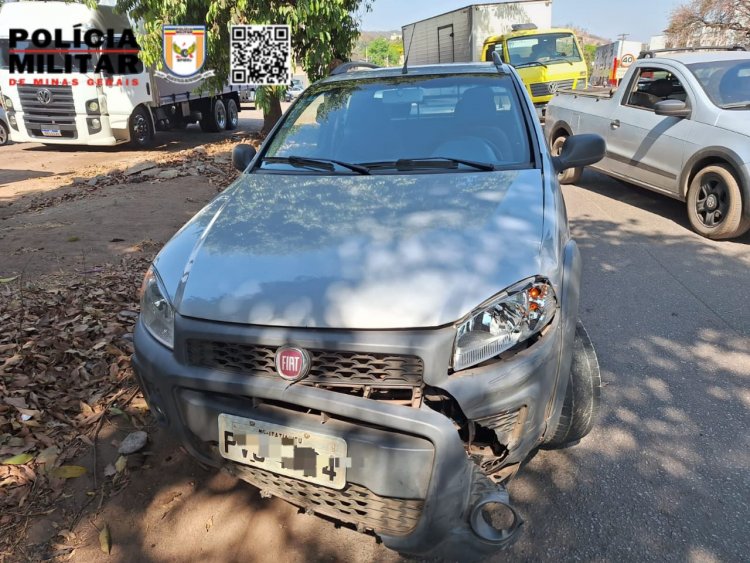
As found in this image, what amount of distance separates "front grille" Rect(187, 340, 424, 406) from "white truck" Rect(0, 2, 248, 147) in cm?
1125

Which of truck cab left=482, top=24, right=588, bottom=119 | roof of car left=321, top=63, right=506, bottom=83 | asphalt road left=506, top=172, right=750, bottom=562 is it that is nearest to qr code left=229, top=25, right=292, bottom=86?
truck cab left=482, top=24, right=588, bottom=119

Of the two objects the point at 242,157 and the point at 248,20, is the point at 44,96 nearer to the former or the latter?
the point at 248,20

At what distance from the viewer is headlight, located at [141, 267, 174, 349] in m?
2.02

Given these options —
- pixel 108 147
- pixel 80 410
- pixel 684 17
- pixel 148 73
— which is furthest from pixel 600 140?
pixel 684 17

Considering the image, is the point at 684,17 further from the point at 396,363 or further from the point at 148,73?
the point at 396,363

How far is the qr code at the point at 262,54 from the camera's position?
9867mm

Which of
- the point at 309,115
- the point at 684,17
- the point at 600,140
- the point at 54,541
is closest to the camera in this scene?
the point at 54,541

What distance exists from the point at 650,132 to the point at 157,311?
5.88 metres

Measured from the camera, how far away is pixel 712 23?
26891mm

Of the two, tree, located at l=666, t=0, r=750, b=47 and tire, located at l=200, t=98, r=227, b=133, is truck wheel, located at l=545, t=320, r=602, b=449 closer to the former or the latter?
tire, located at l=200, t=98, r=227, b=133

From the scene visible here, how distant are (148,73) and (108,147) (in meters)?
2.70

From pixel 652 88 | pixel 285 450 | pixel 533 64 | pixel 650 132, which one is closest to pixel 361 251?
pixel 285 450

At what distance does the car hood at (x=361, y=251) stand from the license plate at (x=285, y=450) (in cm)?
36

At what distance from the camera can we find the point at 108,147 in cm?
1359
